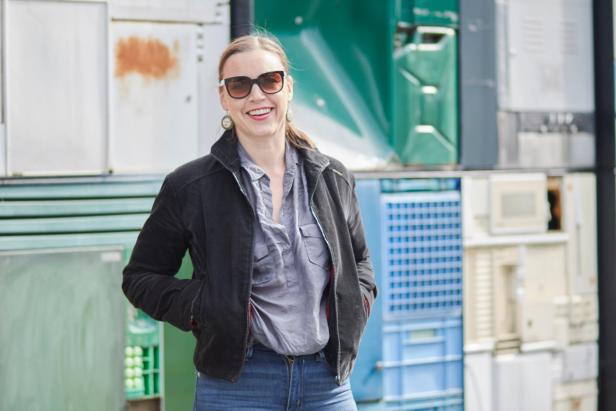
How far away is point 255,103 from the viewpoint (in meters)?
2.29

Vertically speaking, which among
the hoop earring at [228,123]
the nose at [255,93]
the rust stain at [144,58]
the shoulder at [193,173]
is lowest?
the shoulder at [193,173]

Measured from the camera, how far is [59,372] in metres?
3.32

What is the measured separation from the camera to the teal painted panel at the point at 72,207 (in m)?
3.28

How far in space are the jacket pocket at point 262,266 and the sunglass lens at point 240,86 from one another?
38 centimetres

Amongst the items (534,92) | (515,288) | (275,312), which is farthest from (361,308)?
(534,92)

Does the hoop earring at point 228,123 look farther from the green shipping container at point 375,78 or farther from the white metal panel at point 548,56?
the white metal panel at point 548,56

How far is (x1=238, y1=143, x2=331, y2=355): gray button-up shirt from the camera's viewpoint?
2.18 m

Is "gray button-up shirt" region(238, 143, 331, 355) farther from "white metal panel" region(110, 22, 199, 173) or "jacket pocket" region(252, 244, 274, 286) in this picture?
"white metal panel" region(110, 22, 199, 173)

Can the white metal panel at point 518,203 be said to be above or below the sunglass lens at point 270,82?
below

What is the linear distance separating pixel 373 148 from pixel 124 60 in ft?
3.79

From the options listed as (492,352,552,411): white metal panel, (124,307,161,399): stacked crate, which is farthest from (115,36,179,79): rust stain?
(492,352,552,411): white metal panel

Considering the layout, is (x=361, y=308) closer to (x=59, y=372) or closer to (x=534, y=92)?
(x=59, y=372)

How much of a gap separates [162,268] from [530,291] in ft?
7.98

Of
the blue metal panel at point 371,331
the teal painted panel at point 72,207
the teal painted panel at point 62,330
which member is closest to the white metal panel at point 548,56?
the blue metal panel at point 371,331
